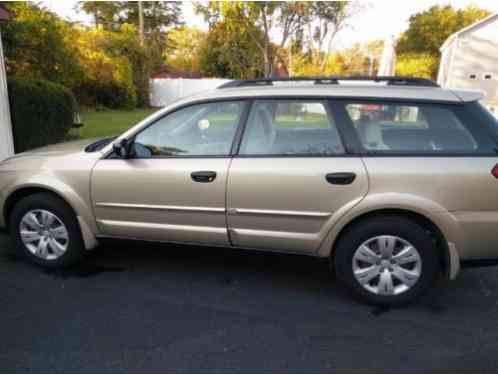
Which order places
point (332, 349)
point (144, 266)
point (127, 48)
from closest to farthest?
point (332, 349), point (144, 266), point (127, 48)

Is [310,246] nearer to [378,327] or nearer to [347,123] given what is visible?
[378,327]

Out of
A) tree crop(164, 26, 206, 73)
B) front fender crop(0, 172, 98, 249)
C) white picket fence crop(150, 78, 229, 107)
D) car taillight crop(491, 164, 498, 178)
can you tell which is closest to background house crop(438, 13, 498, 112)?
white picket fence crop(150, 78, 229, 107)

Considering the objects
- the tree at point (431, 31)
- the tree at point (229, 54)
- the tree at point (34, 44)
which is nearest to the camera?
the tree at point (34, 44)

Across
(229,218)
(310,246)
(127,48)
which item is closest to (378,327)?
(310,246)

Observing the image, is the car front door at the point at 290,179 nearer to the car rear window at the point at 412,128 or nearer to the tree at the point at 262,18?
the car rear window at the point at 412,128

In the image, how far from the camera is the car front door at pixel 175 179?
3.05 metres

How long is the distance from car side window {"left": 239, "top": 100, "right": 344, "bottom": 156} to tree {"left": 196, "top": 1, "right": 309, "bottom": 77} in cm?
2407

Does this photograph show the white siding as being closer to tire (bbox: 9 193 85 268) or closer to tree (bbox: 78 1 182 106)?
tree (bbox: 78 1 182 106)

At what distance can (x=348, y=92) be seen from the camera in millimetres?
2980

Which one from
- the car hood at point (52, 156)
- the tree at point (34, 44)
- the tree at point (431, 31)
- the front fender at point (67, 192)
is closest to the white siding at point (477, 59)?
the tree at point (431, 31)

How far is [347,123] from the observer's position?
2922mm

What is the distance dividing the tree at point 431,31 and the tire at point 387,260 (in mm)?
36009

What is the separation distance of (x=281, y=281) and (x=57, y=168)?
2.15 m

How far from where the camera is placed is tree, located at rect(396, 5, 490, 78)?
35469mm
